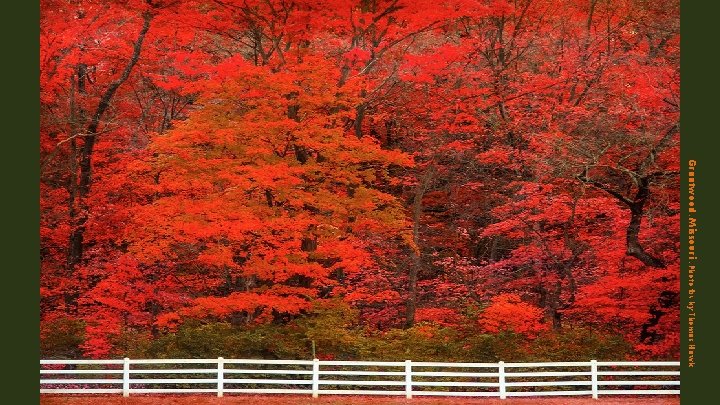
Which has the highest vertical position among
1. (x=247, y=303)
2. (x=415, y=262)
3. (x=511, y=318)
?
(x=415, y=262)

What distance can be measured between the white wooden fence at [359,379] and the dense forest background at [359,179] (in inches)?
33.3

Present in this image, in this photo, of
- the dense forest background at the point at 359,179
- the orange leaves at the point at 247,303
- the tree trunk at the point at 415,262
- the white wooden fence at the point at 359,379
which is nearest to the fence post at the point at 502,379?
the white wooden fence at the point at 359,379

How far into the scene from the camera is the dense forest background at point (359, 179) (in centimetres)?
2209

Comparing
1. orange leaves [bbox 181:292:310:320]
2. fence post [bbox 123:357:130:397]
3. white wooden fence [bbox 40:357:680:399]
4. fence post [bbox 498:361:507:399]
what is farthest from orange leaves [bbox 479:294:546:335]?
fence post [bbox 123:357:130:397]

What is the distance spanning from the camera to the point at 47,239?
1049 inches

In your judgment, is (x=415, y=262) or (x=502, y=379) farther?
(x=415, y=262)

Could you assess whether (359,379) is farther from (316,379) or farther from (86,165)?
(86,165)

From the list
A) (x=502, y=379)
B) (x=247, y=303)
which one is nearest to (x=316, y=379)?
(x=247, y=303)

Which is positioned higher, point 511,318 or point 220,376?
point 511,318

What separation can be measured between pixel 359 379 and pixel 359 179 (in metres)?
5.70

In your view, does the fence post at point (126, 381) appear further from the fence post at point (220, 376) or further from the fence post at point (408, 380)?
the fence post at point (408, 380)

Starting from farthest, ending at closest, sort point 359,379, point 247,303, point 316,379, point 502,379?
1. point 247,303
2. point 359,379
3. point 316,379
4. point 502,379

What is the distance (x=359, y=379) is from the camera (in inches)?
839

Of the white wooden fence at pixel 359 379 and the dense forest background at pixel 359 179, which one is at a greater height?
the dense forest background at pixel 359 179
